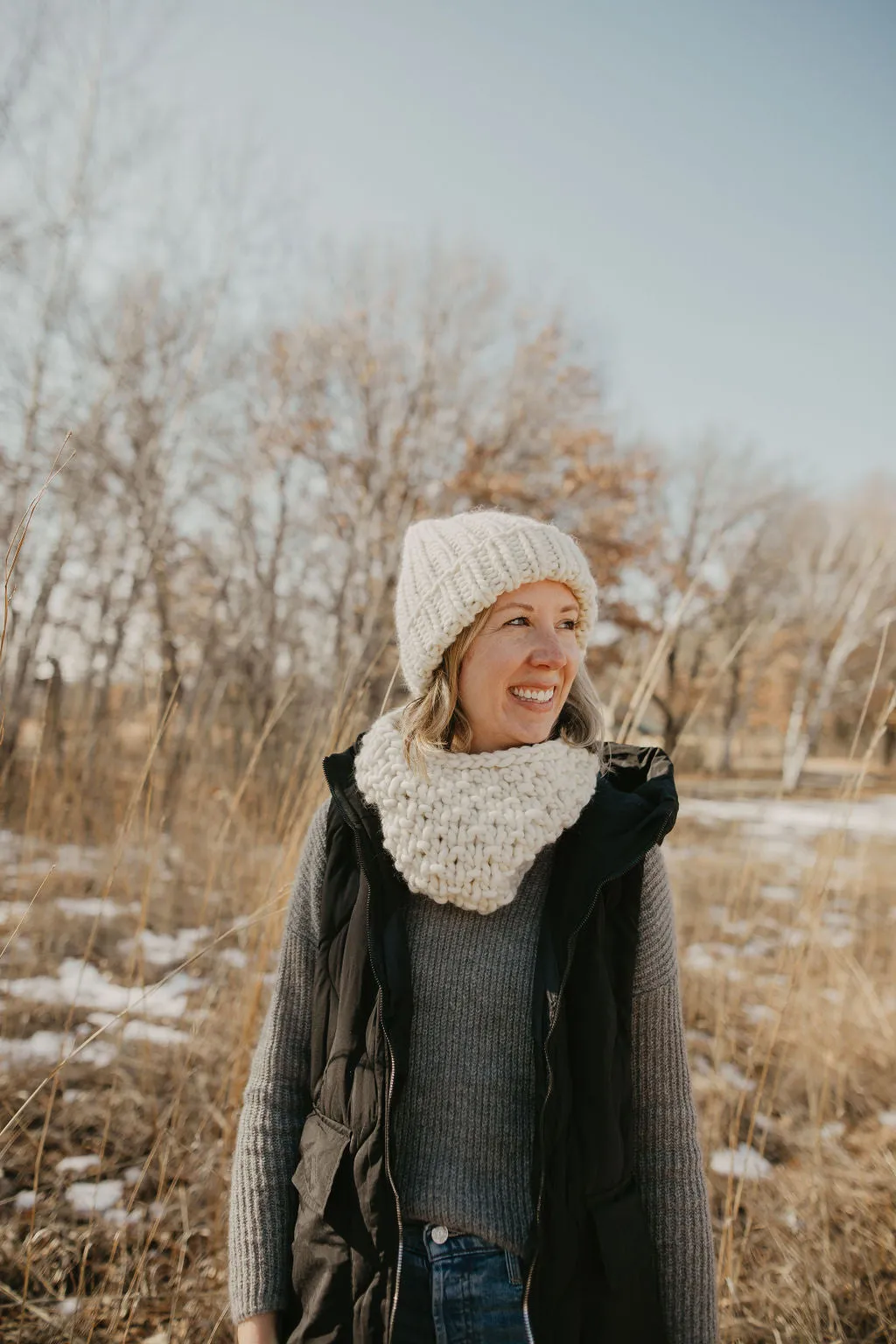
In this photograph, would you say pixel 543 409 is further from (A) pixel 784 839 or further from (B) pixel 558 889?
(B) pixel 558 889

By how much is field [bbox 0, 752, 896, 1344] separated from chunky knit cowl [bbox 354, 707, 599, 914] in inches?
23.5

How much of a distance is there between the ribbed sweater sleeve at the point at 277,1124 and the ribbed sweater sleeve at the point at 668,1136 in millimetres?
510

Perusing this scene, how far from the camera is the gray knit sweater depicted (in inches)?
40.8

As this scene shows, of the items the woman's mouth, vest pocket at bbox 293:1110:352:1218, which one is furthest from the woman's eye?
vest pocket at bbox 293:1110:352:1218

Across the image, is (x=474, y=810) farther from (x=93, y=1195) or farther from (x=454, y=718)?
(x=93, y=1195)

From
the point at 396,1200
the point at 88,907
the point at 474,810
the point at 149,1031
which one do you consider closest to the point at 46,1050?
the point at 149,1031

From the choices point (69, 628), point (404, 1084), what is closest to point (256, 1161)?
point (404, 1084)

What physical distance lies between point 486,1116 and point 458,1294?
205 millimetres

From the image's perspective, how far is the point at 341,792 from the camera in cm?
120

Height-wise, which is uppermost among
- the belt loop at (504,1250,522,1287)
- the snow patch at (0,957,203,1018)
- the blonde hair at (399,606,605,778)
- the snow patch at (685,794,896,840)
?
the blonde hair at (399,606,605,778)

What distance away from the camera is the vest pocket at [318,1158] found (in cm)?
104

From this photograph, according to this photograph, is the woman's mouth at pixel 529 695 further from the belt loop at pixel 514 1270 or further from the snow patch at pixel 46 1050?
the snow patch at pixel 46 1050

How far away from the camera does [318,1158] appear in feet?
3.52

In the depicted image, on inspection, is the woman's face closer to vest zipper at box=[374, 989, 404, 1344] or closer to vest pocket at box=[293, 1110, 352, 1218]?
vest zipper at box=[374, 989, 404, 1344]
